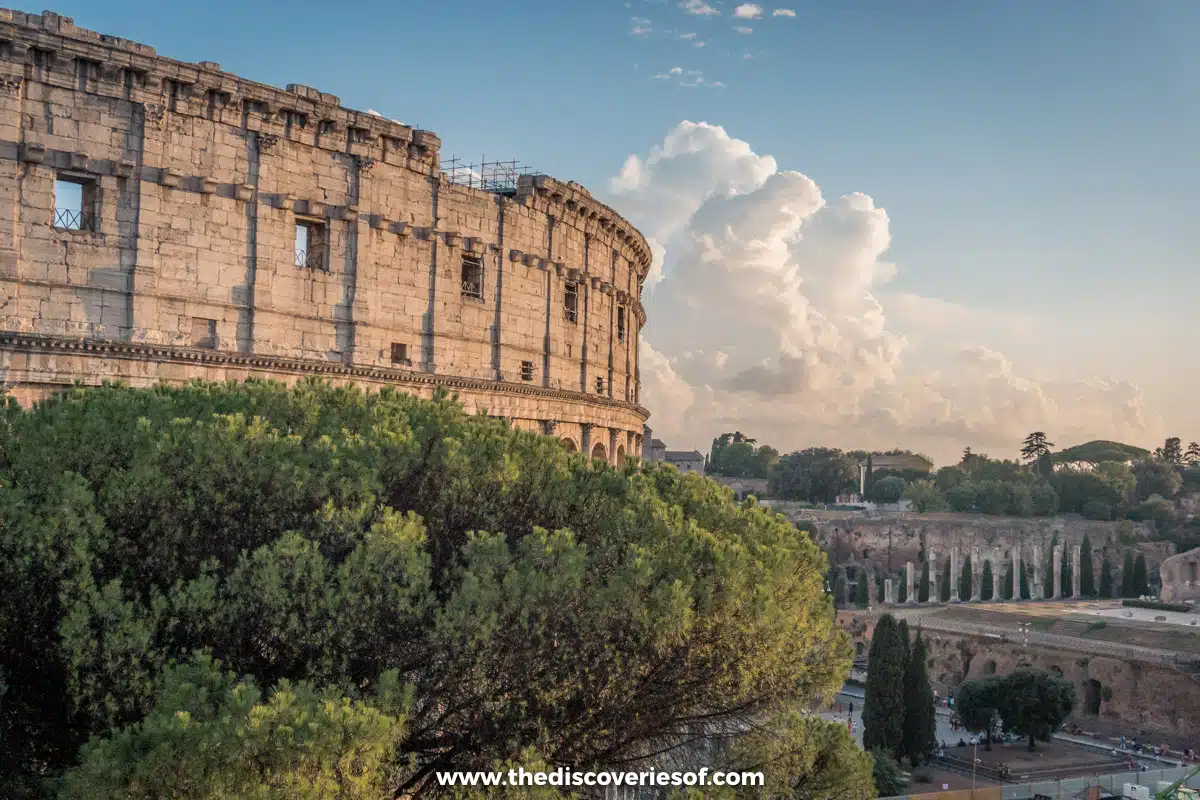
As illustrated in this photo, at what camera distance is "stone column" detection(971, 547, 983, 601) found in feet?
240

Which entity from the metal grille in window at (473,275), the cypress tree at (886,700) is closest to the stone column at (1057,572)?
the cypress tree at (886,700)

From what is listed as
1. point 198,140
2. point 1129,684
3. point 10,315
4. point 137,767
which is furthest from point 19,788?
point 1129,684

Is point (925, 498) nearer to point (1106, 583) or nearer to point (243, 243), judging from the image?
point (1106, 583)

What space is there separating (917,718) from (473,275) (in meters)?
22.3

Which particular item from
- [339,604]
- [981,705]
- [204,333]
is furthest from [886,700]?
[339,604]

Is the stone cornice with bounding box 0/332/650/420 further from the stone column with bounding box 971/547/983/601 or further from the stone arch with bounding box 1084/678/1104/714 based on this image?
the stone column with bounding box 971/547/983/601

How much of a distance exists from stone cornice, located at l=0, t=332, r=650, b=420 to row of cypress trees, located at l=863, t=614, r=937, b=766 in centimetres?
1685

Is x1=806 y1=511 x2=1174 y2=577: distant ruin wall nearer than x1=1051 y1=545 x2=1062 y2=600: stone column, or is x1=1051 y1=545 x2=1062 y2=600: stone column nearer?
x1=1051 y1=545 x2=1062 y2=600: stone column

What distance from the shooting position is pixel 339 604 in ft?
32.3

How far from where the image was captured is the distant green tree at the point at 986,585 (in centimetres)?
7262

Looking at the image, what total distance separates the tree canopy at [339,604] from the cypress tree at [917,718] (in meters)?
25.4

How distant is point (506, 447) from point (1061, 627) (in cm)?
4919

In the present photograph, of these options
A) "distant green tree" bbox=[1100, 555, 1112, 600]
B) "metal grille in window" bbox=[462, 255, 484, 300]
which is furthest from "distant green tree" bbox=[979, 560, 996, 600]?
"metal grille in window" bbox=[462, 255, 484, 300]

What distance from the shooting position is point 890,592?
74.7m
